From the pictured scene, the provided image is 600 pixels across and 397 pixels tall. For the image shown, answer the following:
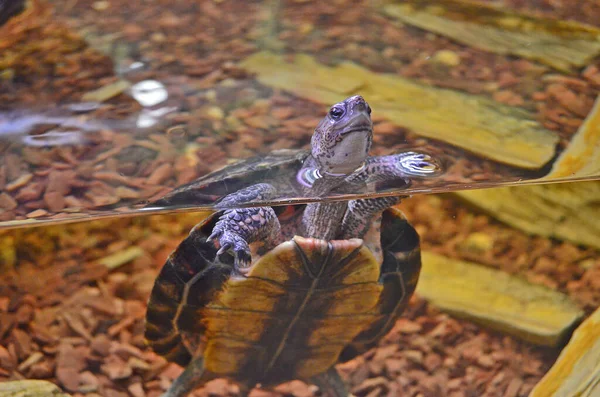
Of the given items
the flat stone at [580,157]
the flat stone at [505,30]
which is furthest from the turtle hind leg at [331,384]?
the flat stone at [505,30]

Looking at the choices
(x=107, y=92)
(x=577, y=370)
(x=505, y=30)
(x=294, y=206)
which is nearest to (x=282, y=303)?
(x=294, y=206)

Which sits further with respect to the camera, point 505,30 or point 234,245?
point 505,30

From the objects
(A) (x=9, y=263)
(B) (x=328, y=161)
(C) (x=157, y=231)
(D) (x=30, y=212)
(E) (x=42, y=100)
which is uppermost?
(B) (x=328, y=161)

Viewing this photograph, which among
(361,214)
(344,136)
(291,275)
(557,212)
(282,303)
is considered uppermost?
(344,136)

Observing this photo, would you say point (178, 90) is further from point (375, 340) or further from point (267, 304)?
point (375, 340)

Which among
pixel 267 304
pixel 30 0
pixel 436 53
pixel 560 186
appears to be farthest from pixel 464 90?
pixel 30 0

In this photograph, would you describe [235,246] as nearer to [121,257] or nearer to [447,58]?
[121,257]

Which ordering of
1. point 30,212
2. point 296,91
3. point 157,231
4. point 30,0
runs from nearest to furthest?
point 30,212, point 157,231, point 296,91, point 30,0
